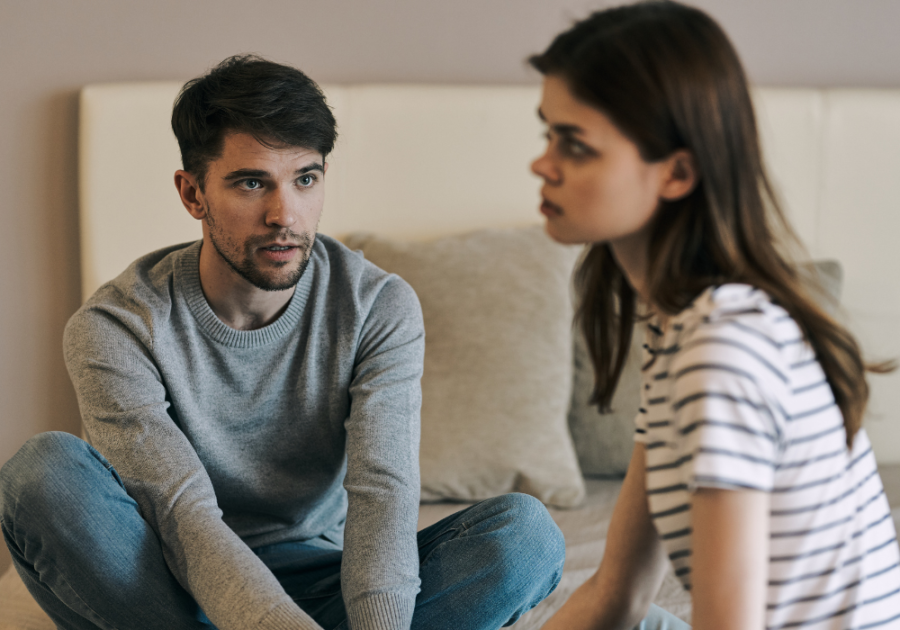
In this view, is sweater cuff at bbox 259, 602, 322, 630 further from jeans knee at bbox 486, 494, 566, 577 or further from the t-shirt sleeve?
the t-shirt sleeve

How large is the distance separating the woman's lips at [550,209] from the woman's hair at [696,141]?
89mm

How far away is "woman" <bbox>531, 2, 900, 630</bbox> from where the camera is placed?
1.95 feet

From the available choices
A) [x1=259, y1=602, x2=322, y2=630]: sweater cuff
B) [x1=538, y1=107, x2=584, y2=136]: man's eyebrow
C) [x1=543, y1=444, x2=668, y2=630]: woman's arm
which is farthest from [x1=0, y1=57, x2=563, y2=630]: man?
[x1=538, y1=107, x2=584, y2=136]: man's eyebrow

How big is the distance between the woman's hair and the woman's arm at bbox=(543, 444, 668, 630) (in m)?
0.22

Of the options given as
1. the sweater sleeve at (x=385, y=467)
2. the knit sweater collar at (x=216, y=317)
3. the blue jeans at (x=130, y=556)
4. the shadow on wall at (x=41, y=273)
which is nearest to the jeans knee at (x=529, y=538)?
the blue jeans at (x=130, y=556)

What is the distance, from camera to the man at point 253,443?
0.99 m

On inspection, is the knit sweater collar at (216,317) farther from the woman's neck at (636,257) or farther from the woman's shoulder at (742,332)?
the woman's shoulder at (742,332)

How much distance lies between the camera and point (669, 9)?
66 centimetres

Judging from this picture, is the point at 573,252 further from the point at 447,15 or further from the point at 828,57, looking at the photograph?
the point at 828,57

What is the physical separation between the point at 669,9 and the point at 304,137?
1.98 feet

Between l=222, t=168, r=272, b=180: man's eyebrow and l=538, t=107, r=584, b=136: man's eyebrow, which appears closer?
l=538, t=107, r=584, b=136: man's eyebrow

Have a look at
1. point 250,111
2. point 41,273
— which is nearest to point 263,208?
point 250,111

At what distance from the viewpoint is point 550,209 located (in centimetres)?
71

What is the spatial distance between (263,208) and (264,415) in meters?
0.31
